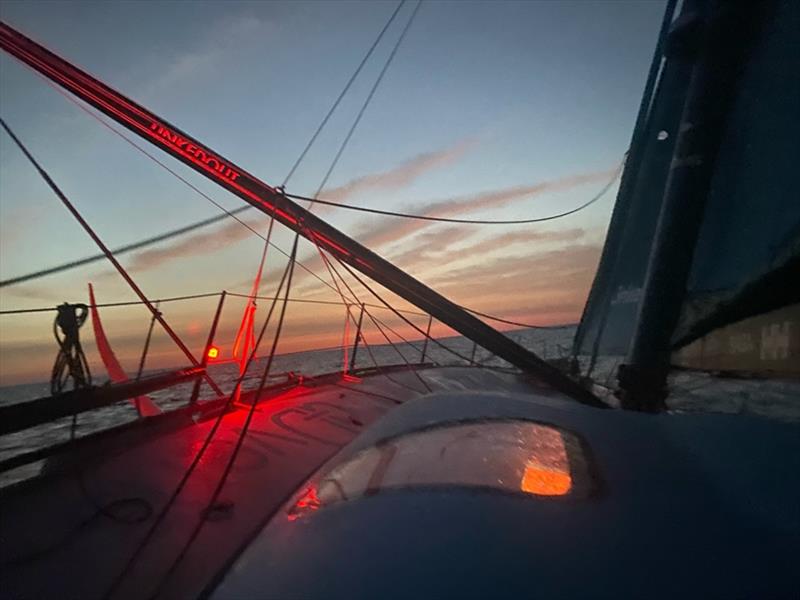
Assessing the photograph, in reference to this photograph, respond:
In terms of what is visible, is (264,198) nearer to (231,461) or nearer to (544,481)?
(231,461)

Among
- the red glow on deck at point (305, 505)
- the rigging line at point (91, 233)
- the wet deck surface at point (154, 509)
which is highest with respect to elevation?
the rigging line at point (91, 233)

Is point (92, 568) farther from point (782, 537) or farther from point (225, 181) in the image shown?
point (782, 537)

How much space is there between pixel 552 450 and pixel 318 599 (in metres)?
1.87

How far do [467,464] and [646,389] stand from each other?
520 centimetres

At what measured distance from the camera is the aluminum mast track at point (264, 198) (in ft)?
14.8

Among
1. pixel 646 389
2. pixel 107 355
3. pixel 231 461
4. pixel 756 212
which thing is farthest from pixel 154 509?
pixel 756 212

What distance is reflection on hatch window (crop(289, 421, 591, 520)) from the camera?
105 inches

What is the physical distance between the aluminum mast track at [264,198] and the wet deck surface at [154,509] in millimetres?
2405

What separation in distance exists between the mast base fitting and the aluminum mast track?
1706 millimetres

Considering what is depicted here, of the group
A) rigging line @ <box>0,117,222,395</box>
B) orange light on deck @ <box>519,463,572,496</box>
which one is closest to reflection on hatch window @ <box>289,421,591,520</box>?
orange light on deck @ <box>519,463,572,496</box>

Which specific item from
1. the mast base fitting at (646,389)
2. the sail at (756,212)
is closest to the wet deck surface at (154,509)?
the mast base fitting at (646,389)

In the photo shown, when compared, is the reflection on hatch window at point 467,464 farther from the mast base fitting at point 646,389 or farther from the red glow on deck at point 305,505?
the mast base fitting at point 646,389

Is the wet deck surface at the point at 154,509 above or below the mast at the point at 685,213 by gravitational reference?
below

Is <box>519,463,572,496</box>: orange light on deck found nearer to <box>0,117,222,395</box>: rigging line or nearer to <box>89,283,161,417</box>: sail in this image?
<box>0,117,222,395</box>: rigging line
